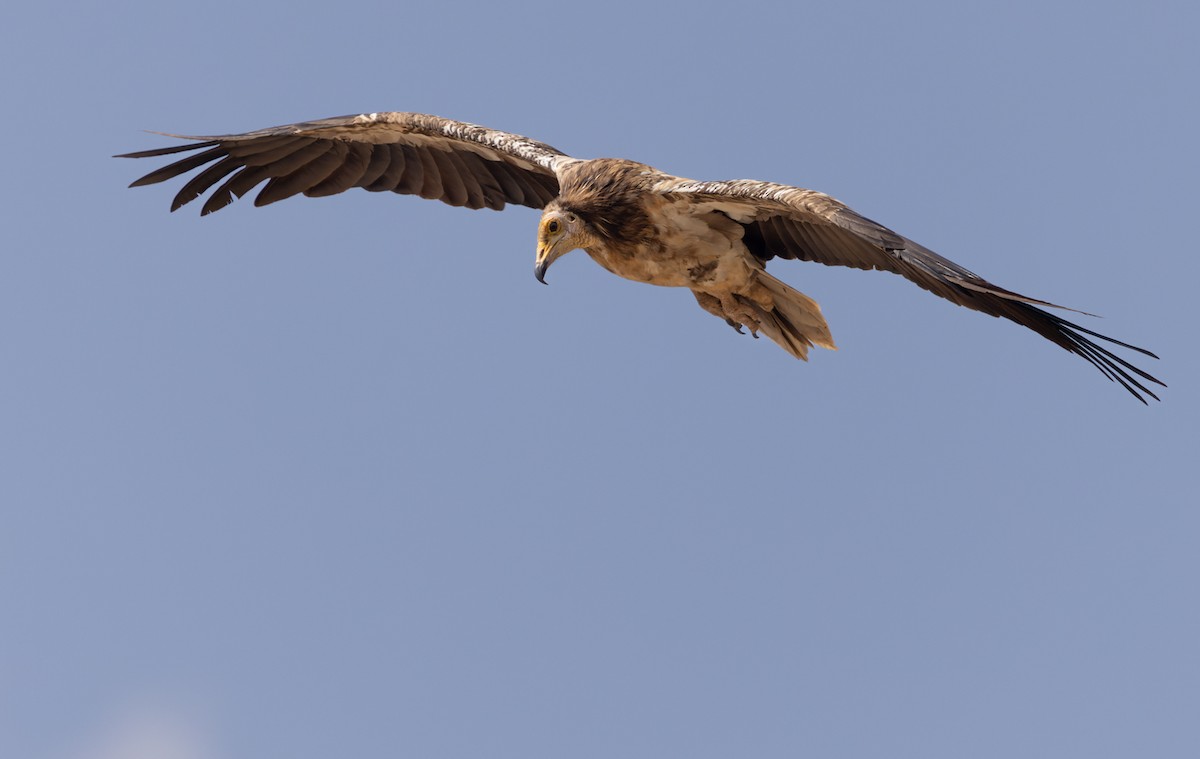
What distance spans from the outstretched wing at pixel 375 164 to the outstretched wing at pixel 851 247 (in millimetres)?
2338

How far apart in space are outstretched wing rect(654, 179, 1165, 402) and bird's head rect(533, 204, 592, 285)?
634mm

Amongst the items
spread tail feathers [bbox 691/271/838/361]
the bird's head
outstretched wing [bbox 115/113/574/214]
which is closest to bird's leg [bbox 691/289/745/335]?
spread tail feathers [bbox 691/271/838/361]

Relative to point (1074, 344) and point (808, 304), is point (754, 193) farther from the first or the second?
point (1074, 344)

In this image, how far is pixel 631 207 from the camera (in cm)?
1087

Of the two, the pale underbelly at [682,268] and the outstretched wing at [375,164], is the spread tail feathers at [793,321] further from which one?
the outstretched wing at [375,164]

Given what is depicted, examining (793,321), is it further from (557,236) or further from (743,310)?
(557,236)

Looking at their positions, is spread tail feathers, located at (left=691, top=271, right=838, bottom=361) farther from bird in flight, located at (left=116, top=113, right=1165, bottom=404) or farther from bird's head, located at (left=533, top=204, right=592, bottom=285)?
bird's head, located at (left=533, top=204, right=592, bottom=285)

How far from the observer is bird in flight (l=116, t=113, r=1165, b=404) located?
9477 mm

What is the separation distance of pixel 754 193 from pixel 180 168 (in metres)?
4.89

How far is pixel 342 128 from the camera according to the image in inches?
514

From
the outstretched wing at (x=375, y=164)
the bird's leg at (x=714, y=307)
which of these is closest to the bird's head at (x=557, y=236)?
the bird's leg at (x=714, y=307)

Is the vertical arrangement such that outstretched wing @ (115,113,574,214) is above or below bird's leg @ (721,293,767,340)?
above

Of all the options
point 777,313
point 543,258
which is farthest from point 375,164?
point 777,313

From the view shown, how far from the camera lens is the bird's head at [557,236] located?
35.9 feet
